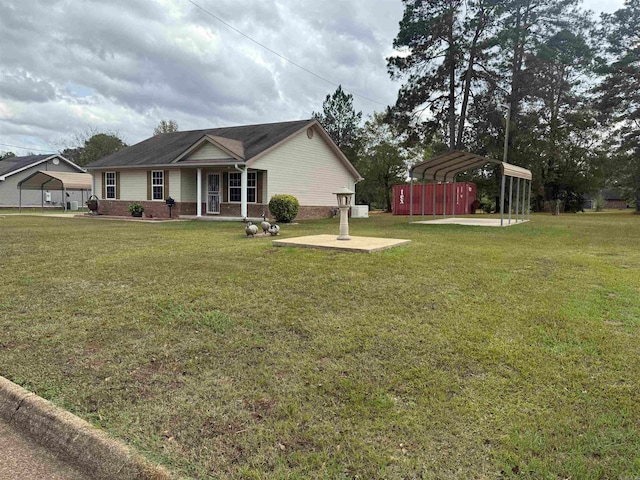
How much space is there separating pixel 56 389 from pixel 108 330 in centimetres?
102

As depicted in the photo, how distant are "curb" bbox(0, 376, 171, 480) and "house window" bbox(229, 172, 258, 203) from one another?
52.6 ft

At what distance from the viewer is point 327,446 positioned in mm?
2170

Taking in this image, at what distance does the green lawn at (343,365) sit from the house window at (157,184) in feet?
49.6

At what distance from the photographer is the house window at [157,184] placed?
66.7 feet

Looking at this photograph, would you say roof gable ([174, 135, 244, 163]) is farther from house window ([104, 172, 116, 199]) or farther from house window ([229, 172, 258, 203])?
house window ([104, 172, 116, 199])

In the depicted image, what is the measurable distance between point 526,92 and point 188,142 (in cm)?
2179

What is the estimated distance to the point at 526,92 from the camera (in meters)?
27.4

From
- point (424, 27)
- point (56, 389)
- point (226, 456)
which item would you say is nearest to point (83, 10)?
point (56, 389)

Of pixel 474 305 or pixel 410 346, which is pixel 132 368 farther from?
pixel 474 305

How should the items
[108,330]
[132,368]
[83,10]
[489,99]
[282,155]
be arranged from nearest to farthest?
[132,368], [108,330], [83,10], [282,155], [489,99]

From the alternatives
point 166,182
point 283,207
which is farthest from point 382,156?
point 166,182

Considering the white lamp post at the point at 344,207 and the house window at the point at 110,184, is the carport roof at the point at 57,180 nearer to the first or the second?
the house window at the point at 110,184

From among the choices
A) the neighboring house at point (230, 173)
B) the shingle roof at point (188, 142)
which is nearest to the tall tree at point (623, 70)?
the neighboring house at point (230, 173)

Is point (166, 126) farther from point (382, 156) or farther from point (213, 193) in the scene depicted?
point (213, 193)
